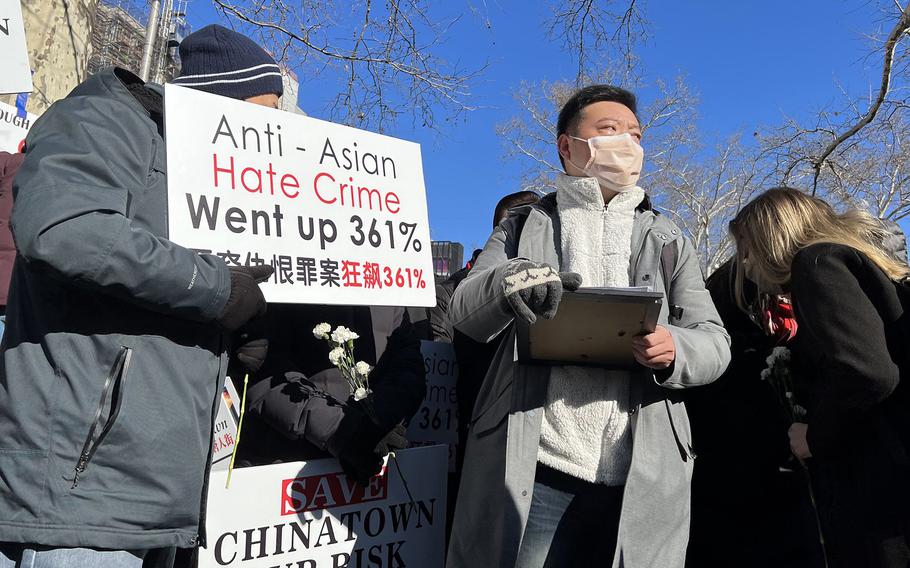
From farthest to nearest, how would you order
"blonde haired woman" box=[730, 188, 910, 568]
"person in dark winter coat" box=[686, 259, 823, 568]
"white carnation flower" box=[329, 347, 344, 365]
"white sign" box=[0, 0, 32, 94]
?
"white sign" box=[0, 0, 32, 94], "person in dark winter coat" box=[686, 259, 823, 568], "white carnation flower" box=[329, 347, 344, 365], "blonde haired woman" box=[730, 188, 910, 568]

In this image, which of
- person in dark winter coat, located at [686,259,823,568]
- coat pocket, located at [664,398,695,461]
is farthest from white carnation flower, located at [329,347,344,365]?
person in dark winter coat, located at [686,259,823,568]

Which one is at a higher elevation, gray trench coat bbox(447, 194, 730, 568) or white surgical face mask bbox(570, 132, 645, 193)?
white surgical face mask bbox(570, 132, 645, 193)

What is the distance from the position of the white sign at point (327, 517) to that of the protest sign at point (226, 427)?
0.09 metres

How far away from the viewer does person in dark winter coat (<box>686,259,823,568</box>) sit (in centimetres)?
265

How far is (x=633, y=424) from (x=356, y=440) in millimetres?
983

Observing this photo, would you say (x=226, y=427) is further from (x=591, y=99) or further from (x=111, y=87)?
(x=591, y=99)

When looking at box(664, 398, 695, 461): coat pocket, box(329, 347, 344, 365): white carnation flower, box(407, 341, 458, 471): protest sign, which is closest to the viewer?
box(664, 398, 695, 461): coat pocket

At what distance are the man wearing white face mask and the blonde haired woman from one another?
304mm

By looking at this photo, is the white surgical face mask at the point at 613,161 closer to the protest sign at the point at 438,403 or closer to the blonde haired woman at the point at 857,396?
the blonde haired woman at the point at 857,396

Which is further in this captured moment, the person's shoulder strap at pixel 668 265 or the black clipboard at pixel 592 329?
the person's shoulder strap at pixel 668 265

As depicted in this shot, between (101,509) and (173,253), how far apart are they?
57cm

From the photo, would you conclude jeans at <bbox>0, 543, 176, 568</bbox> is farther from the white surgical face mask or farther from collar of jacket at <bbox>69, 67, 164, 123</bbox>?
the white surgical face mask

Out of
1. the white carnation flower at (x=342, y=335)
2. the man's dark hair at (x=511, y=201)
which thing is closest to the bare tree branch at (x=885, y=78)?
the man's dark hair at (x=511, y=201)

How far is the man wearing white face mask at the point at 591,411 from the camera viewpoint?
1818 millimetres
